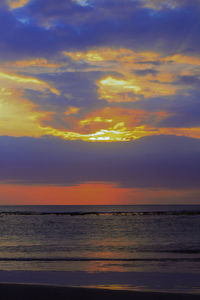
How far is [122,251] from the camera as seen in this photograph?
27.7 m

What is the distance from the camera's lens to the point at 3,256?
24.9 m

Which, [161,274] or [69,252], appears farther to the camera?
[69,252]

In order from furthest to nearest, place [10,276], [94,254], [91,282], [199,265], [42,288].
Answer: [94,254] → [199,265] → [10,276] → [91,282] → [42,288]

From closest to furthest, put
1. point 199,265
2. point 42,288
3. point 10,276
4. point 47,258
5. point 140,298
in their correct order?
point 140,298
point 42,288
point 10,276
point 199,265
point 47,258

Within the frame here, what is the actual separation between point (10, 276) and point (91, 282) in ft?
14.2

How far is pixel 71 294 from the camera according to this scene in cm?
1330

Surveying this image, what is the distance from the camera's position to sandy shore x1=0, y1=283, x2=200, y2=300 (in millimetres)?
12961

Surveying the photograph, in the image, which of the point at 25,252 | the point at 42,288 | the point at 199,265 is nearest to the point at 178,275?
the point at 199,265

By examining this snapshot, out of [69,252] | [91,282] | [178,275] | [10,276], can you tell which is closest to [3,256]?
[69,252]

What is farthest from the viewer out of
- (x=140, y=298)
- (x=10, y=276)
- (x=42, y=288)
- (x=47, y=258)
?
(x=47, y=258)

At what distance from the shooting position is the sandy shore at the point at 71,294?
510 inches

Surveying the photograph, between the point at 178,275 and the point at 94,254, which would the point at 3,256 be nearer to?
the point at 94,254

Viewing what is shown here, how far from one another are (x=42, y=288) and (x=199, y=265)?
1078 cm

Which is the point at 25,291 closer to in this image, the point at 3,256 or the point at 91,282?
the point at 91,282
